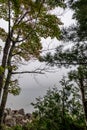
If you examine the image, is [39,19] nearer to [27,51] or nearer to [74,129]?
[27,51]

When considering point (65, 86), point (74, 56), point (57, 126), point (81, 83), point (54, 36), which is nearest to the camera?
point (74, 56)

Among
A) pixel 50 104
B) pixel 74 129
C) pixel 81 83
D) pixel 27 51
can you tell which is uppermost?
pixel 27 51

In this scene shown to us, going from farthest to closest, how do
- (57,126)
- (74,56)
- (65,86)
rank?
(65,86), (57,126), (74,56)

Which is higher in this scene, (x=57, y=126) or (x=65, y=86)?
(x=65, y=86)

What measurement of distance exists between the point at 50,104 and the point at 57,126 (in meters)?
1.26

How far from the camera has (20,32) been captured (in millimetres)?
14617

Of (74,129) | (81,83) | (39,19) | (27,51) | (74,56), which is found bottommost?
(74,129)

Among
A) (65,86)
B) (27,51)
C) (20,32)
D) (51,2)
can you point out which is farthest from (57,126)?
(51,2)

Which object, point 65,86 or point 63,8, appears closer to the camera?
point 63,8

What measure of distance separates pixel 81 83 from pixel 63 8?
3.71 m

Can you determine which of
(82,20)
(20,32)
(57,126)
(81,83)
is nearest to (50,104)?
(57,126)

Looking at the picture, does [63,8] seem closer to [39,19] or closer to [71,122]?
[39,19]

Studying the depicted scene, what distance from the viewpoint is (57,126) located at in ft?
46.8

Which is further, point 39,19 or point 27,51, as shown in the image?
point 27,51
